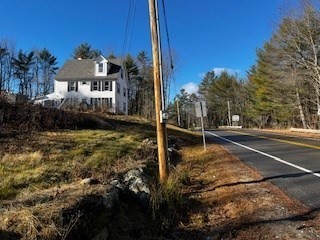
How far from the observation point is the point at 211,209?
8.29 metres

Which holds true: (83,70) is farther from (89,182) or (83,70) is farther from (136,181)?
(89,182)

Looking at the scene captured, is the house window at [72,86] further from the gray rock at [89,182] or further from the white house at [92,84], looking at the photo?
the gray rock at [89,182]

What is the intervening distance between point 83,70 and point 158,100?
133 ft

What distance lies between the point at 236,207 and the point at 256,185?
6.17ft

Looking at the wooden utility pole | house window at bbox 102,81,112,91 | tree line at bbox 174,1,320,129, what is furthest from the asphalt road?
house window at bbox 102,81,112,91

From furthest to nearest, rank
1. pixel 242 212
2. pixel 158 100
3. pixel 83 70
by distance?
pixel 83 70 → pixel 158 100 → pixel 242 212

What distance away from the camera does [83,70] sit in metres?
49.4

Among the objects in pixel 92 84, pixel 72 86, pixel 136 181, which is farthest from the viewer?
pixel 72 86

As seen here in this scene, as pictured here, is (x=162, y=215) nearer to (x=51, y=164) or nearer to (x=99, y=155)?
(x=51, y=164)

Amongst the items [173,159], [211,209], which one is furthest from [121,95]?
[211,209]

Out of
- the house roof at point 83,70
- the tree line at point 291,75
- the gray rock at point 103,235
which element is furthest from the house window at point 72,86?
the gray rock at point 103,235

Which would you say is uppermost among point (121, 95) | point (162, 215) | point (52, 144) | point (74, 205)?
point (121, 95)

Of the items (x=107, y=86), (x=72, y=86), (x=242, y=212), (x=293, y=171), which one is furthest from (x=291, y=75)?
(x=242, y=212)

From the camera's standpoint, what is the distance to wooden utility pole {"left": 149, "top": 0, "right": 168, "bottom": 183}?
10.2 metres
